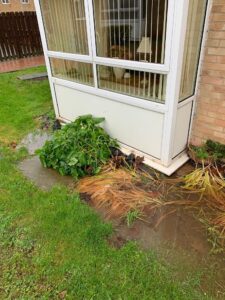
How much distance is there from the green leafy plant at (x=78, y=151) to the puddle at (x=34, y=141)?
0.53 m

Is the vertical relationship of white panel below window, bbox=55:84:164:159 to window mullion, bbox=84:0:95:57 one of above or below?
below

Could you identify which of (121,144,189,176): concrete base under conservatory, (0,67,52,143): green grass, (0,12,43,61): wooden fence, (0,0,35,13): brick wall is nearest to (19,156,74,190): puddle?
(0,67,52,143): green grass

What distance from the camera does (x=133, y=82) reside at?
267 cm

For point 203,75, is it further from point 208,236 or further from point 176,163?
point 208,236

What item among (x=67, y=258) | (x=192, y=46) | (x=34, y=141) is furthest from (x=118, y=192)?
(x=34, y=141)

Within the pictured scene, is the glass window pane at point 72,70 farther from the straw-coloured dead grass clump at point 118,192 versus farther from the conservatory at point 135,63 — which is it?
the straw-coloured dead grass clump at point 118,192

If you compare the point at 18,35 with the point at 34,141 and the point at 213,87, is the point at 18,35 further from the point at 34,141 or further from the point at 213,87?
the point at 213,87

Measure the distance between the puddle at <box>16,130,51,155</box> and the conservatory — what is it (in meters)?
0.73

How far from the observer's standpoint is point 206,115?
273 cm

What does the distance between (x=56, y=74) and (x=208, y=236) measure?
10.4 ft

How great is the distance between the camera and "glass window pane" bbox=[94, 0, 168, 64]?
216 cm

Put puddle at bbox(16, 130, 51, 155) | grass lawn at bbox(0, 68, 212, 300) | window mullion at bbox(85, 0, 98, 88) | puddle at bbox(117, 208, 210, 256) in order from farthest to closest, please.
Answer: puddle at bbox(16, 130, 51, 155)
window mullion at bbox(85, 0, 98, 88)
puddle at bbox(117, 208, 210, 256)
grass lawn at bbox(0, 68, 212, 300)

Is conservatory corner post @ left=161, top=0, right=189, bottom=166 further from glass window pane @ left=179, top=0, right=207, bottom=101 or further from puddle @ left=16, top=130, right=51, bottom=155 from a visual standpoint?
puddle @ left=16, top=130, right=51, bottom=155

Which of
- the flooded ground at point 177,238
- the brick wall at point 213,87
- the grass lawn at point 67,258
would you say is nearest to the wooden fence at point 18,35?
the grass lawn at point 67,258
